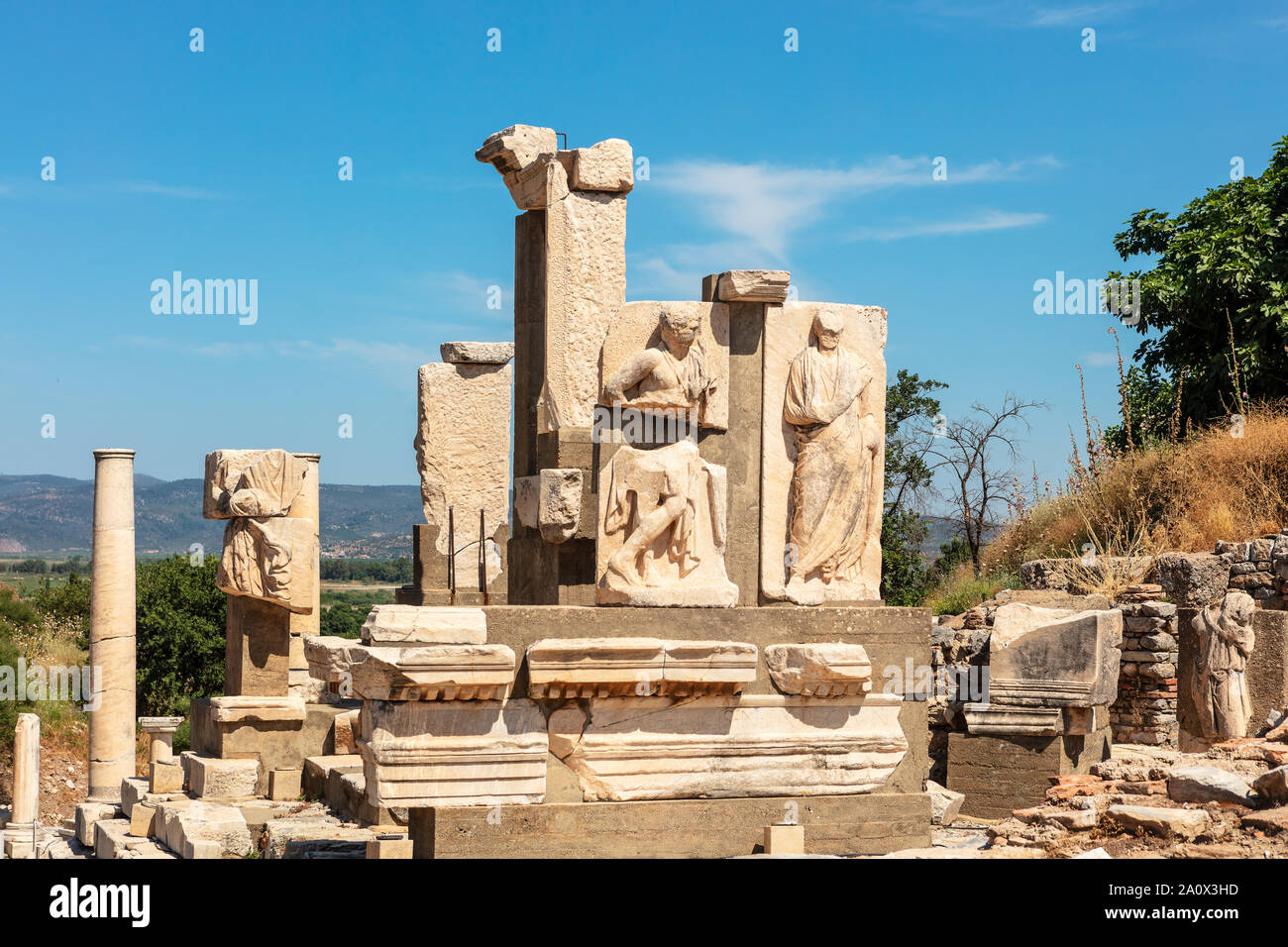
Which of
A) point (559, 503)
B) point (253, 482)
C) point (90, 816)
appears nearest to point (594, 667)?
point (559, 503)

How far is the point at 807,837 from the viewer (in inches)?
291

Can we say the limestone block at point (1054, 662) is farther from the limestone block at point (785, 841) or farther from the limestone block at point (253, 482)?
the limestone block at point (253, 482)

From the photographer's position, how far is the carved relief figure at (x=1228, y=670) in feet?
34.0

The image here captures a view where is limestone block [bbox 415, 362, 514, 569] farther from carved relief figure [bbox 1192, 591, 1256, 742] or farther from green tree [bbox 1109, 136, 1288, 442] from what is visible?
green tree [bbox 1109, 136, 1288, 442]

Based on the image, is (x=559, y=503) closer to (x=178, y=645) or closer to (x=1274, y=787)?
(x=1274, y=787)

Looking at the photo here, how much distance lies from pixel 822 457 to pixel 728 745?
181 centimetres

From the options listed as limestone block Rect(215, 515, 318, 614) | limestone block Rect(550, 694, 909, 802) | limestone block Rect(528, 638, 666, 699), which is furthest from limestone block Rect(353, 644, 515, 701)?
limestone block Rect(215, 515, 318, 614)

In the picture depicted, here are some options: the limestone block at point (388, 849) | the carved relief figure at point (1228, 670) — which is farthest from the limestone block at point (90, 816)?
the carved relief figure at point (1228, 670)

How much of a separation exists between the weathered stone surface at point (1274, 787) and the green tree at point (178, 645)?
19.5 meters

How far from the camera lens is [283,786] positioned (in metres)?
10.2

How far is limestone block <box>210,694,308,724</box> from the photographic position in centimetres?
1059

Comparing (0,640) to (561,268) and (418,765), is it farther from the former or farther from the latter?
(418,765)

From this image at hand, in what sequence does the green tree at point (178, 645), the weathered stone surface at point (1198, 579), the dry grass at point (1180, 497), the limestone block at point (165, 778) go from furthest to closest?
the green tree at point (178, 645)
the dry grass at point (1180, 497)
the weathered stone surface at point (1198, 579)
the limestone block at point (165, 778)

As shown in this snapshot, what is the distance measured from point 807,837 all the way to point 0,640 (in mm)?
18847
